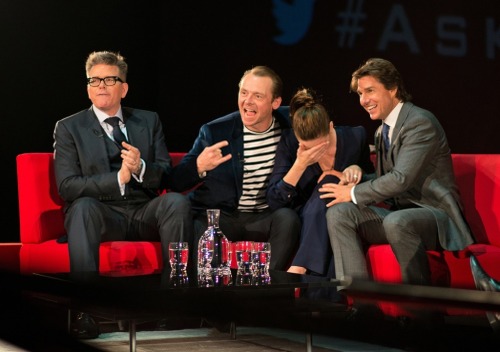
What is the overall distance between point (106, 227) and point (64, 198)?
284 mm

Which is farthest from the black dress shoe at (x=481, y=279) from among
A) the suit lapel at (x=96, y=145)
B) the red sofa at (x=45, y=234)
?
the suit lapel at (x=96, y=145)

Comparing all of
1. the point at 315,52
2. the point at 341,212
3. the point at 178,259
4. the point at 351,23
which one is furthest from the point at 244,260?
the point at 351,23

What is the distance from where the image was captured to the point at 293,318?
128 cm

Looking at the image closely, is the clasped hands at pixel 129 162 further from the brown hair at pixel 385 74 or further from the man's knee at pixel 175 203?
the brown hair at pixel 385 74

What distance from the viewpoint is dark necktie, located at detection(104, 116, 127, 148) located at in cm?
434

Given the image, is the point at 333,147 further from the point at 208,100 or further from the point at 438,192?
the point at 208,100

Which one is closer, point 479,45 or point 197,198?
point 197,198

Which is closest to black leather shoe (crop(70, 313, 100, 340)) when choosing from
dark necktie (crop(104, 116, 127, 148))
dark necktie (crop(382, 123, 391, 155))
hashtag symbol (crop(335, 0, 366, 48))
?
dark necktie (crop(104, 116, 127, 148))

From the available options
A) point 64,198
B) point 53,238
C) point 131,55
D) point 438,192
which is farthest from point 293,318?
point 131,55

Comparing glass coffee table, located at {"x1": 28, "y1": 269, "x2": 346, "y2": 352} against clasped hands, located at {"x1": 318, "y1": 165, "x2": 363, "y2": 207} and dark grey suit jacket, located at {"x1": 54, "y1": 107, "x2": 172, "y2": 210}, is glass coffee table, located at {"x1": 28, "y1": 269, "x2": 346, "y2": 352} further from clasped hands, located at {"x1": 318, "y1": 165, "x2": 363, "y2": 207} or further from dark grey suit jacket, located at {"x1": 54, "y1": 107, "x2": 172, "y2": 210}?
dark grey suit jacket, located at {"x1": 54, "y1": 107, "x2": 172, "y2": 210}

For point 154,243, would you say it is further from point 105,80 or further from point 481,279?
point 481,279

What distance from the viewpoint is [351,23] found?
5.70 metres

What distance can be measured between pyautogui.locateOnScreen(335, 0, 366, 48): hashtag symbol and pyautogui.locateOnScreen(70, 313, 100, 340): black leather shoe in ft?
9.57

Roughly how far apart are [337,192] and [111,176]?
43.8 inches
